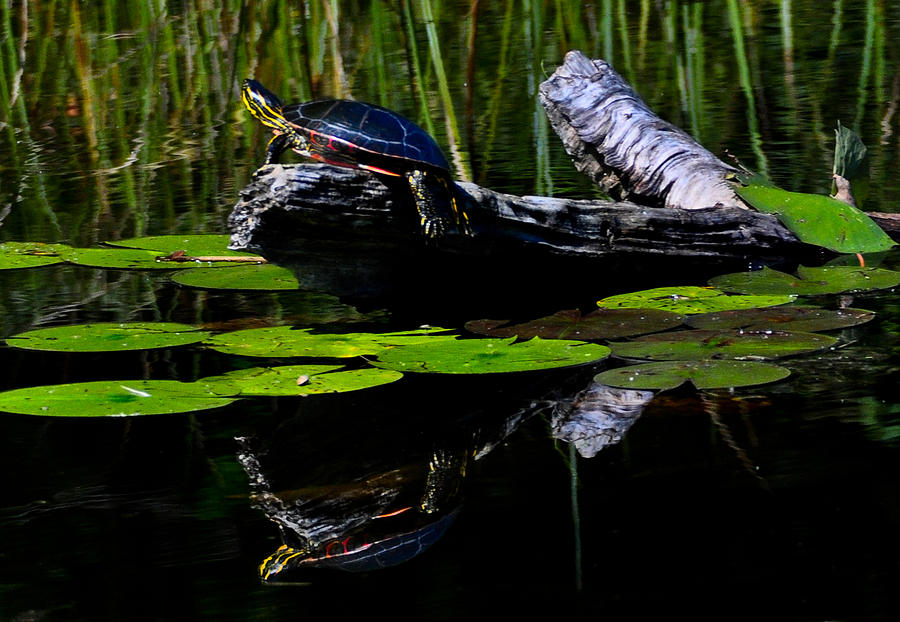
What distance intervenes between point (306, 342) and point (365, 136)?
52 centimetres

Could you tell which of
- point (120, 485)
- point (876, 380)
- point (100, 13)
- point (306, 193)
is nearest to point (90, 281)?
point (306, 193)

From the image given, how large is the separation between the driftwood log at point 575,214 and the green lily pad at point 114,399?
0.43m

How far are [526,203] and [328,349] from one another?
Answer: 22.0 inches

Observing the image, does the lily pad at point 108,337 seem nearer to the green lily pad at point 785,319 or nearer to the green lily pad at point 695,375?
the green lily pad at point 695,375

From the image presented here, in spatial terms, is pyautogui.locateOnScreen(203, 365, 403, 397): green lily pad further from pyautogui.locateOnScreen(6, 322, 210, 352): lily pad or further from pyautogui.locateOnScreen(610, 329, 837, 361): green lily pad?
pyautogui.locateOnScreen(610, 329, 837, 361): green lily pad

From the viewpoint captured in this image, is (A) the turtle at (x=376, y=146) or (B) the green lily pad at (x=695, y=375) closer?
(B) the green lily pad at (x=695, y=375)

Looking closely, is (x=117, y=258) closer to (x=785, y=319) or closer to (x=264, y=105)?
(x=264, y=105)

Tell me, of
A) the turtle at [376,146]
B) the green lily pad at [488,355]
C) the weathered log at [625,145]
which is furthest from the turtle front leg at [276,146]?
the weathered log at [625,145]

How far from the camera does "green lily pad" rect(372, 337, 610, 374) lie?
175 cm

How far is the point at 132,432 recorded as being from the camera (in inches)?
61.7

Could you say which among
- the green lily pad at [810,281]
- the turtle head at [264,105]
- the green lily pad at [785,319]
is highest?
the turtle head at [264,105]

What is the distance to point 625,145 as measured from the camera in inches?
116

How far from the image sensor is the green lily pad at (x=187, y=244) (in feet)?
8.84

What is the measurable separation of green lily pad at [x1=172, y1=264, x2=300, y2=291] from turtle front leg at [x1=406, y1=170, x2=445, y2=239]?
0.39 metres
